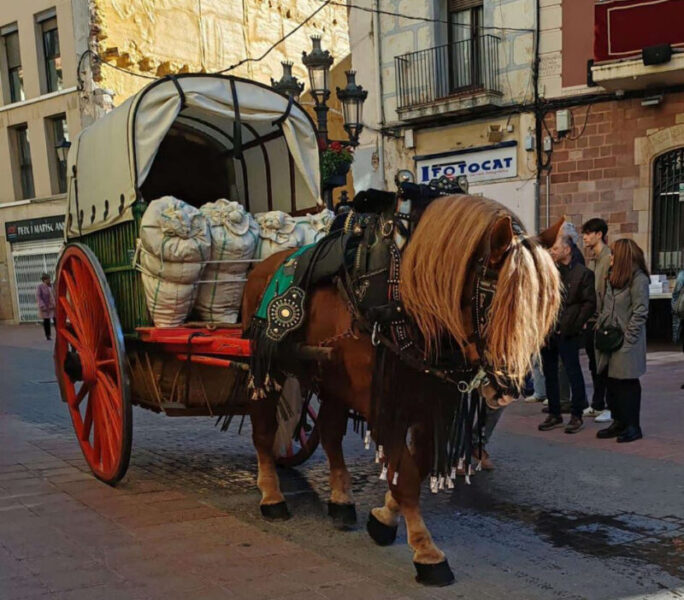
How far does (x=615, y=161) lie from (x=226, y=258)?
1043cm

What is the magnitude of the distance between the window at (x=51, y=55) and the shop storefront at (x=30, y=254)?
4.10m

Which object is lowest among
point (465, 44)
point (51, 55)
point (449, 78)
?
point (449, 78)

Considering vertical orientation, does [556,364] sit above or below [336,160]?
below

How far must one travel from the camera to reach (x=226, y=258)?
15.2 ft

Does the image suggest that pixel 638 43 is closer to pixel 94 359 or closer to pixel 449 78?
pixel 449 78

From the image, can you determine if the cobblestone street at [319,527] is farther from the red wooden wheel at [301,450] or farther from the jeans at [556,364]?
the jeans at [556,364]

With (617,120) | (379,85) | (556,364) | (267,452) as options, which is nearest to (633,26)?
(617,120)

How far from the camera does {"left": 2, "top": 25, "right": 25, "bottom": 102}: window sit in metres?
22.6

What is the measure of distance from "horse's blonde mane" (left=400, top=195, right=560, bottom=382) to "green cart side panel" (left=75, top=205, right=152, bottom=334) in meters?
2.24

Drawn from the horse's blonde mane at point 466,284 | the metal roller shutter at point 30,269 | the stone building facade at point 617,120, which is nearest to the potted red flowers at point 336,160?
the stone building facade at point 617,120

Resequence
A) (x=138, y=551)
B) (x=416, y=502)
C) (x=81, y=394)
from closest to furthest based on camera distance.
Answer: (x=416, y=502) < (x=138, y=551) < (x=81, y=394)

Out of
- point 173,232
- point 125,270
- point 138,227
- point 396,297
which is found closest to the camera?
point 396,297

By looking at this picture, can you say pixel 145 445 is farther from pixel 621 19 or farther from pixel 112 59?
→ pixel 112 59

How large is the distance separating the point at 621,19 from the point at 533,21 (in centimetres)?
189
